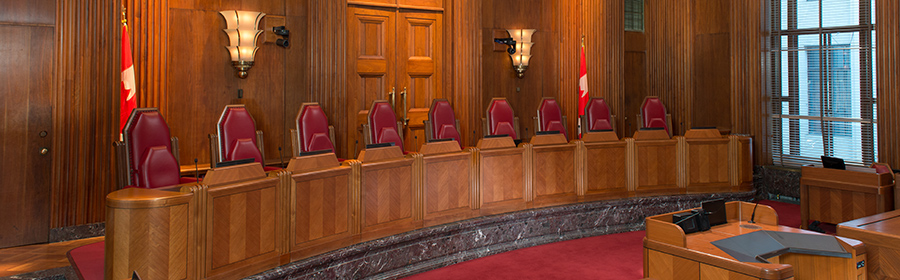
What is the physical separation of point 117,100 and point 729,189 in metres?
5.58

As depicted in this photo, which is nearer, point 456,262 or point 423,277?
point 423,277

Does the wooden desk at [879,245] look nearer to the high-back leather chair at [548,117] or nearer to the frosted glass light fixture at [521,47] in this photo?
the high-back leather chair at [548,117]

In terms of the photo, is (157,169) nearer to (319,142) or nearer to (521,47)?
(319,142)

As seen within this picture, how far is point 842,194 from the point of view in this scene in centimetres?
495

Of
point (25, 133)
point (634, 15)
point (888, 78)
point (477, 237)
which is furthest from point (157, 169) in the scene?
A: point (888, 78)

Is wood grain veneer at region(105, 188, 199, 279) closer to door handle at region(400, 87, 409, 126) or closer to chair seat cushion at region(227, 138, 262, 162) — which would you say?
chair seat cushion at region(227, 138, 262, 162)

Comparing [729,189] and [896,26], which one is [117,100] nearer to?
[729,189]

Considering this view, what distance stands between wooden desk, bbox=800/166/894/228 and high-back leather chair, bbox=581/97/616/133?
6.15ft

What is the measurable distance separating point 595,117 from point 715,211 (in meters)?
2.82

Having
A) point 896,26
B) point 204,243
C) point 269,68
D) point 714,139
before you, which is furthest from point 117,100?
point 896,26

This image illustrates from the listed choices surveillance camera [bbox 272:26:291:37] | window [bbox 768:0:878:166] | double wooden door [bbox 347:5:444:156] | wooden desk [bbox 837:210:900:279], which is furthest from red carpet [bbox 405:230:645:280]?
window [bbox 768:0:878:166]

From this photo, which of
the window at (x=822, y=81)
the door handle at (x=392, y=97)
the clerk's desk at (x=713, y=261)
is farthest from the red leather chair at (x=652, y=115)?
the clerk's desk at (x=713, y=261)

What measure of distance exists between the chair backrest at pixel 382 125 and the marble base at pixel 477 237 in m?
1.16

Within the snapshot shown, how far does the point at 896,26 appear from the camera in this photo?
5898 millimetres
